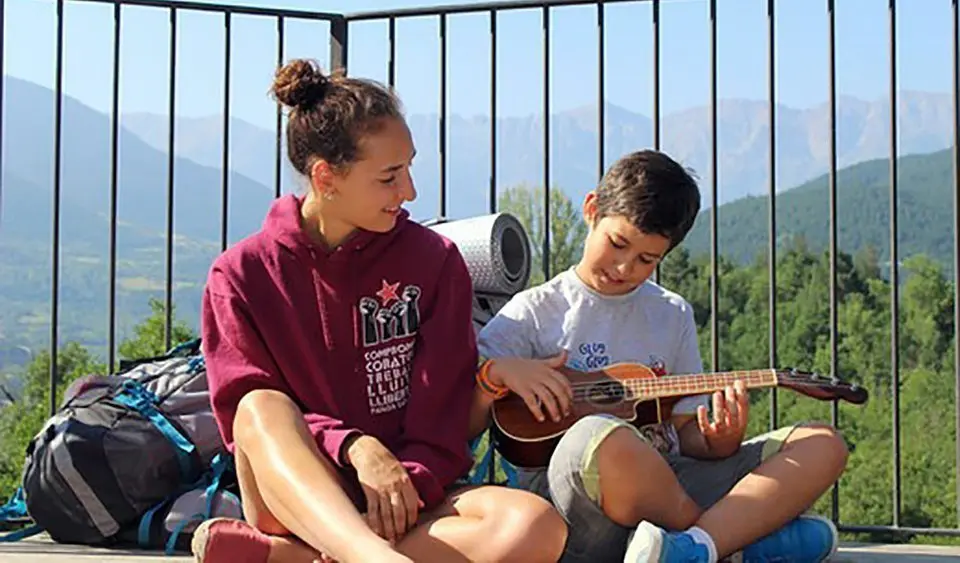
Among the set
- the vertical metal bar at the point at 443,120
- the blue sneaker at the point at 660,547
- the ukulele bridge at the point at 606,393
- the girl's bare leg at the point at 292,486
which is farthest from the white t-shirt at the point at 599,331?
the vertical metal bar at the point at 443,120

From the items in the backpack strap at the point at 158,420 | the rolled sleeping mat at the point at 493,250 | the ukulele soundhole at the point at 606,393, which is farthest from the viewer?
the rolled sleeping mat at the point at 493,250

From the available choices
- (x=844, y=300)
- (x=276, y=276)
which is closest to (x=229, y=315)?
(x=276, y=276)

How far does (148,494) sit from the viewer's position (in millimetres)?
2408

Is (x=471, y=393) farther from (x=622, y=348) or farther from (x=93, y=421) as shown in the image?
(x=93, y=421)

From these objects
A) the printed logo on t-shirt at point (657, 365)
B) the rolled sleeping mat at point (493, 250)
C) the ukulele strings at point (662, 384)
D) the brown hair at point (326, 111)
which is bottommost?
the ukulele strings at point (662, 384)

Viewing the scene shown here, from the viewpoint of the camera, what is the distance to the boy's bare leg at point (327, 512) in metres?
1.68

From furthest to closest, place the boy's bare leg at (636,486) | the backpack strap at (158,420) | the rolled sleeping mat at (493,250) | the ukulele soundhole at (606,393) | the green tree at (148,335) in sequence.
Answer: the green tree at (148,335)
the rolled sleeping mat at (493,250)
the backpack strap at (158,420)
the ukulele soundhole at (606,393)
the boy's bare leg at (636,486)

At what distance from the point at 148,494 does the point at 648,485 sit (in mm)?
1082

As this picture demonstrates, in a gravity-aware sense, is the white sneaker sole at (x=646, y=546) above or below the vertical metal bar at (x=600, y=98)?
below

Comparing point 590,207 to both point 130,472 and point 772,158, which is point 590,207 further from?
point 130,472

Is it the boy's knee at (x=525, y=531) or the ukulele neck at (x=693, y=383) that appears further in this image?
the ukulele neck at (x=693, y=383)

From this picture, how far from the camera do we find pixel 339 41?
125 inches

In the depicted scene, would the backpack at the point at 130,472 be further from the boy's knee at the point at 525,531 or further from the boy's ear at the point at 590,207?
the boy's ear at the point at 590,207

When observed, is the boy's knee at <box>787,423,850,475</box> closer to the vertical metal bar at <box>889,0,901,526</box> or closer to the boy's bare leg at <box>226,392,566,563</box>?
the boy's bare leg at <box>226,392,566,563</box>
